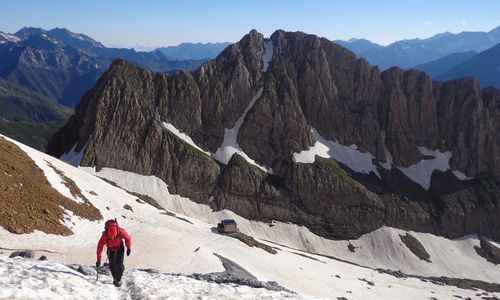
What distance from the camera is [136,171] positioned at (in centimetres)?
10312

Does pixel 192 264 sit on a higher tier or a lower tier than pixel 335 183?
higher

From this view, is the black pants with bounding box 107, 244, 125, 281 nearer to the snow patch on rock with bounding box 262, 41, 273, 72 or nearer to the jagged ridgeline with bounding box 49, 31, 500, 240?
the jagged ridgeline with bounding box 49, 31, 500, 240

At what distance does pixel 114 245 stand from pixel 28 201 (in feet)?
68.1

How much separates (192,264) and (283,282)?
46.5ft

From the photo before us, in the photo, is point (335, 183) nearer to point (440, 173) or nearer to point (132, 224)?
point (440, 173)

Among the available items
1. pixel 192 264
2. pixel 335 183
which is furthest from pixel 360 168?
pixel 192 264

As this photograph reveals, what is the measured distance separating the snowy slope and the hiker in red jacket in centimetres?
104

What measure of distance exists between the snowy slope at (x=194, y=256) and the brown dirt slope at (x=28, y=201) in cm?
133

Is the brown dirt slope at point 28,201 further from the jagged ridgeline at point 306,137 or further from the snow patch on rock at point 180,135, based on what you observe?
the snow patch on rock at point 180,135

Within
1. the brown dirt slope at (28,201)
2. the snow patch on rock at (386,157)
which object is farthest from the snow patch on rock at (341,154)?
the brown dirt slope at (28,201)

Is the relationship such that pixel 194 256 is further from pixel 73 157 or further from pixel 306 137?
pixel 306 137

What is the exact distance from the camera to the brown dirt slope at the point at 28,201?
2916 centimetres

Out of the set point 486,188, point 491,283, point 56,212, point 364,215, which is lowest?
point 491,283

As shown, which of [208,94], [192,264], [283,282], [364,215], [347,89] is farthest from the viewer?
[347,89]
